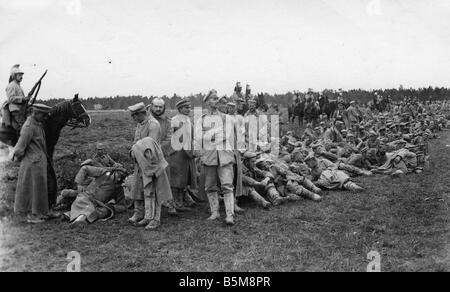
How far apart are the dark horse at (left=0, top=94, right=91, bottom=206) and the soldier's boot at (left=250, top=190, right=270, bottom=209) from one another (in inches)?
132

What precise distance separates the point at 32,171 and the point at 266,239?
3.79m

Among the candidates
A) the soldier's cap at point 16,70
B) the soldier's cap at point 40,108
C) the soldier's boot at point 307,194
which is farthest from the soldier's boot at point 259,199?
the soldier's cap at point 16,70

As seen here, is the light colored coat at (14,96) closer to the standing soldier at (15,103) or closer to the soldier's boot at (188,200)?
the standing soldier at (15,103)

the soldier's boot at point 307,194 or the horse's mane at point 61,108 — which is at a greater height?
the horse's mane at point 61,108

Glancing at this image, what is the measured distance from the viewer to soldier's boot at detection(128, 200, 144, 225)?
6.97m

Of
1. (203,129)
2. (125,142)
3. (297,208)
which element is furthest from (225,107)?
(125,142)

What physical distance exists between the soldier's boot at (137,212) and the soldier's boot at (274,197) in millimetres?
2440

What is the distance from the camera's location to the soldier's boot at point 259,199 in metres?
7.85

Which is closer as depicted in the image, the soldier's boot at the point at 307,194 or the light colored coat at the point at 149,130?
the light colored coat at the point at 149,130

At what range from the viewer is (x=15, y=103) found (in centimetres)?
759

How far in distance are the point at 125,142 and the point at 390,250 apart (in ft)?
37.8

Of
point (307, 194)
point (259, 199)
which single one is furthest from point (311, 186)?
point (259, 199)
